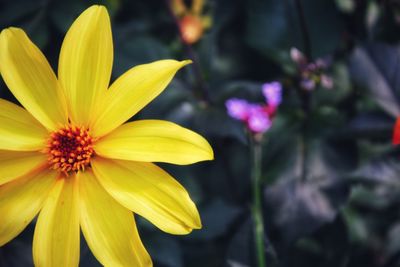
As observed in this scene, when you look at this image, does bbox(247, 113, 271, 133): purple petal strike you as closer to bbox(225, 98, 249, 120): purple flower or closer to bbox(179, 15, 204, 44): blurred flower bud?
bbox(225, 98, 249, 120): purple flower

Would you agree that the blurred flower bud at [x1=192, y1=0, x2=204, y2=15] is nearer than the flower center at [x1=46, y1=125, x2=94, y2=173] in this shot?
No

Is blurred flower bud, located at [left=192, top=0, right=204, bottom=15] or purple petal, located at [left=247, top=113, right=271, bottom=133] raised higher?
blurred flower bud, located at [left=192, top=0, right=204, bottom=15]

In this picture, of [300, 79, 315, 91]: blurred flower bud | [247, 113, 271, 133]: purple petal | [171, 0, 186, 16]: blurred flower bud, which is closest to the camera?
[247, 113, 271, 133]: purple petal

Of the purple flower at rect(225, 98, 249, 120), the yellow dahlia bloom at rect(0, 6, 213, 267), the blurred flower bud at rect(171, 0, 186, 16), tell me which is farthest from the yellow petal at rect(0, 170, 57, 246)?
the blurred flower bud at rect(171, 0, 186, 16)

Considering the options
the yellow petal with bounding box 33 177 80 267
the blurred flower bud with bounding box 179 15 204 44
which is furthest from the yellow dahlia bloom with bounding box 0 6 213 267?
the blurred flower bud with bounding box 179 15 204 44

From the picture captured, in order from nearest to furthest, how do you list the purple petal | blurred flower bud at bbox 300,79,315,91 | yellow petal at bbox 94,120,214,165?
yellow petal at bbox 94,120,214,165
the purple petal
blurred flower bud at bbox 300,79,315,91

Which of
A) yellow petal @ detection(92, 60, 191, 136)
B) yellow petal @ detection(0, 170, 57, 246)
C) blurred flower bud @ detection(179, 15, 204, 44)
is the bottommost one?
yellow petal @ detection(0, 170, 57, 246)
